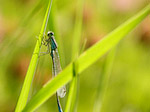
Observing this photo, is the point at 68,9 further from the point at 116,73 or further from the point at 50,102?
the point at 50,102

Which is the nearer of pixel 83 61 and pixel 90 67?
pixel 83 61

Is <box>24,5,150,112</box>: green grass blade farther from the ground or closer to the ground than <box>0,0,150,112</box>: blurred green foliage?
closer to the ground

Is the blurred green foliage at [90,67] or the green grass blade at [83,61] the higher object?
the blurred green foliage at [90,67]

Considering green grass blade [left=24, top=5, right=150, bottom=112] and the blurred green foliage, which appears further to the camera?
the blurred green foliage

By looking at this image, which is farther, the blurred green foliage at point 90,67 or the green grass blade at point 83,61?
the blurred green foliage at point 90,67

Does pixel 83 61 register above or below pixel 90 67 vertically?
below
